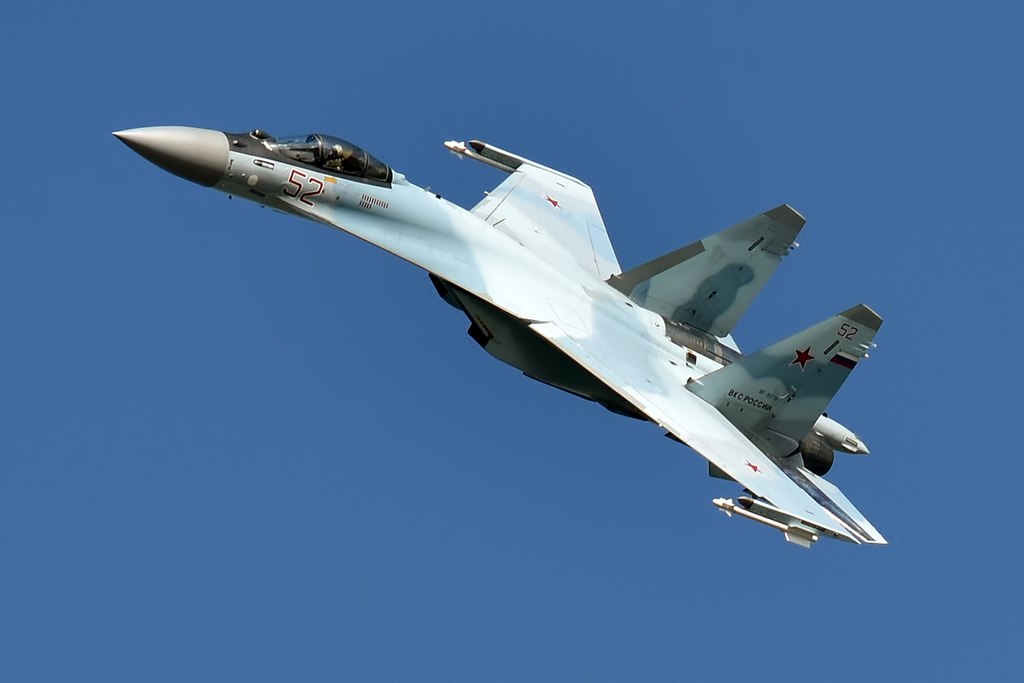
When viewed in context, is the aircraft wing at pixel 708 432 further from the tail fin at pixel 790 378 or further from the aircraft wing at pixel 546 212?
the aircraft wing at pixel 546 212

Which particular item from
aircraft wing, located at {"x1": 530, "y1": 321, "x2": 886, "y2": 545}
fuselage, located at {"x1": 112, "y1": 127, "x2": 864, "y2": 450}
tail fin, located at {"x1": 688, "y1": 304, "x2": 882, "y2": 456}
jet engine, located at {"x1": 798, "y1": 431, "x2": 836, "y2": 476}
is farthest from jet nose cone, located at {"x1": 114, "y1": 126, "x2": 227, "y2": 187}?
jet engine, located at {"x1": 798, "y1": 431, "x2": 836, "y2": 476}

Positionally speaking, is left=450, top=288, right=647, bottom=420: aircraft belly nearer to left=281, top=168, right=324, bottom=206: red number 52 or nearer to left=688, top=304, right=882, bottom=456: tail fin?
left=688, top=304, right=882, bottom=456: tail fin

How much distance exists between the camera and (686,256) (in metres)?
23.5

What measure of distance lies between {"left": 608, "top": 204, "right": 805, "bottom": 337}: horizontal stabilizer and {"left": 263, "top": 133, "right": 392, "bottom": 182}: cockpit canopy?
4.31 meters

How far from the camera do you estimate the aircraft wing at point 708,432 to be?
68.9ft

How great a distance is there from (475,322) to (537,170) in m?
5.15

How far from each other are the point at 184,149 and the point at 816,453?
9713 mm

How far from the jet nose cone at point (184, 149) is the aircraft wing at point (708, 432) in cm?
461

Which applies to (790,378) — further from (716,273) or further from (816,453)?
(716,273)

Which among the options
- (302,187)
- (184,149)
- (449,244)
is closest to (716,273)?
(449,244)

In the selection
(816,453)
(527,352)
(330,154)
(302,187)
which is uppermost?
(816,453)

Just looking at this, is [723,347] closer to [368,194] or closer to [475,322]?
[475,322]

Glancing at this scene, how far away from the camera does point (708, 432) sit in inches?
848

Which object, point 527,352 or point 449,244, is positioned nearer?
point 449,244
